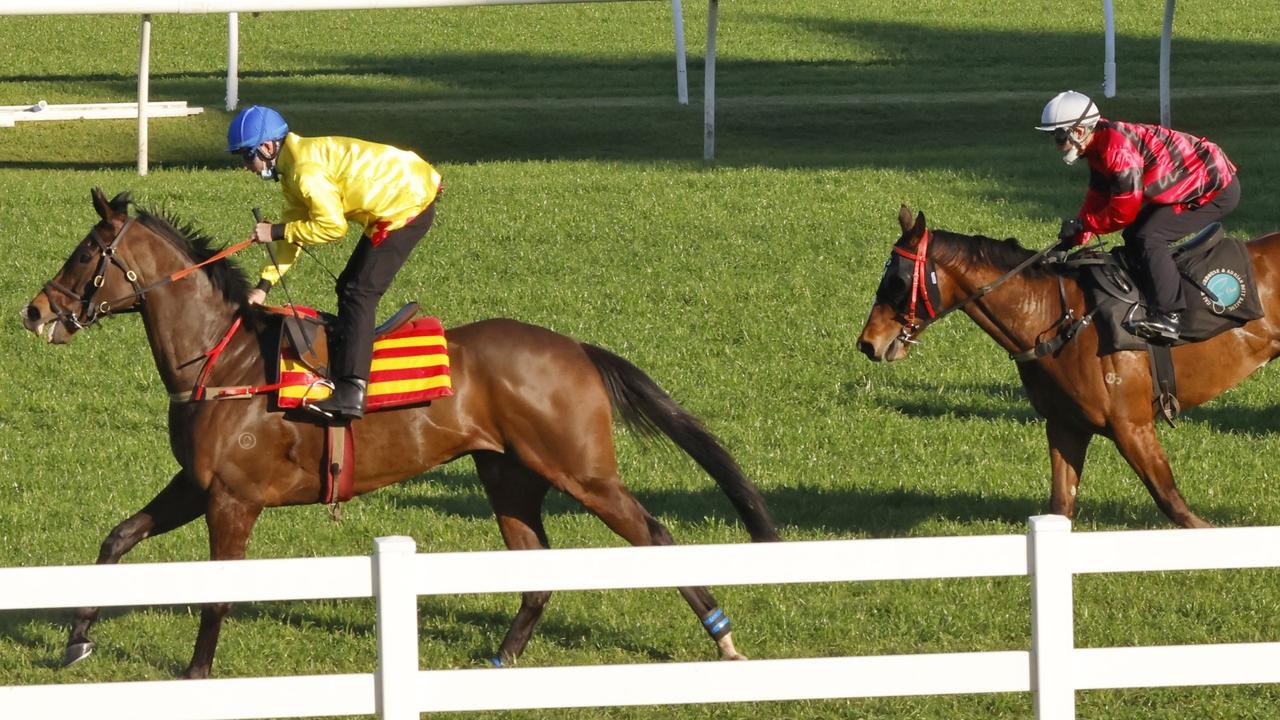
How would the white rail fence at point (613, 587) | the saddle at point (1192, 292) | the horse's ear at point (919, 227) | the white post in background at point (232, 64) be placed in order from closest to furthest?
the white rail fence at point (613, 587) < the horse's ear at point (919, 227) < the saddle at point (1192, 292) < the white post in background at point (232, 64)

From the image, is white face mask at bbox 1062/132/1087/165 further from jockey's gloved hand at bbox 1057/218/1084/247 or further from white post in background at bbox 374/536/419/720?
white post in background at bbox 374/536/419/720

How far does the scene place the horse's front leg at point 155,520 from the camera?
764cm

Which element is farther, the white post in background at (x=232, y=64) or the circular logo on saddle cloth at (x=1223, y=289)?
the white post in background at (x=232, y=64)

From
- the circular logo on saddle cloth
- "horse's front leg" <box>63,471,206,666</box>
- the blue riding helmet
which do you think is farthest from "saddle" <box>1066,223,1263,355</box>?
"horse's front leg" <box>63,471,206,666</box>

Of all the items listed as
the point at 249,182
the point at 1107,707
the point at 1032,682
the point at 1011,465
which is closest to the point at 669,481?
the point at 1011,465

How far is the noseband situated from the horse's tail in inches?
82.1

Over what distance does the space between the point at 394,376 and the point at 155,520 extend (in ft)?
4.41

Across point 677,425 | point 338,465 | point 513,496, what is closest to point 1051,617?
point 677,425

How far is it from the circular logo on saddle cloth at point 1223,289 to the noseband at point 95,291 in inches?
210

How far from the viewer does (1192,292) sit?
8789mm

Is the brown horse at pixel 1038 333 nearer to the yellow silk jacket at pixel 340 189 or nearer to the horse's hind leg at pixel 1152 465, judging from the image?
the horse's hind leg at pixel 1152 465

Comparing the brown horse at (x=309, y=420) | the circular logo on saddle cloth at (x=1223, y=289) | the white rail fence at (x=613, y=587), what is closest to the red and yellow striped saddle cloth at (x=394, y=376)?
the brown horse at (x=309, y=420)

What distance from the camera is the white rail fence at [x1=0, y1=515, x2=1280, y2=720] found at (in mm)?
5164

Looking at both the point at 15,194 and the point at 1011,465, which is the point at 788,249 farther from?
the point at 15,194
